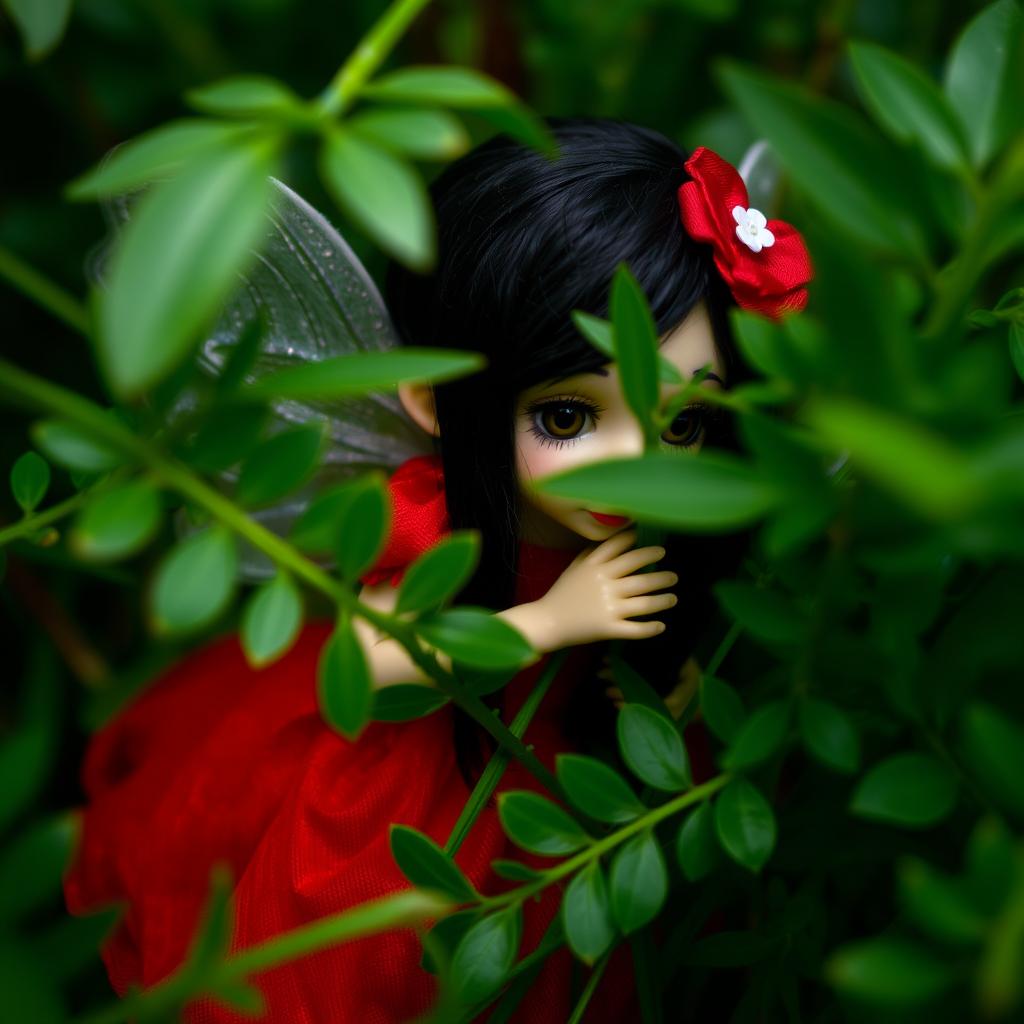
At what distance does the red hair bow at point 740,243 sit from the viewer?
55 cm

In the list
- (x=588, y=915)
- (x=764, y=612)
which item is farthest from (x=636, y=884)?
(x=764, y=612)

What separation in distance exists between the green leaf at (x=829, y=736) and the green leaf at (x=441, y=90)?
23 cm

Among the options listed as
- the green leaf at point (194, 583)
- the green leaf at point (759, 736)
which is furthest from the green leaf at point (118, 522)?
the green leaf at point (759, 736)

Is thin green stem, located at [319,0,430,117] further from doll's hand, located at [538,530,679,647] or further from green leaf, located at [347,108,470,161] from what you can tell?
doll's hand, located at [538,530,679,647]

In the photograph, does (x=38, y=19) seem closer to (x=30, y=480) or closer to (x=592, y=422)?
(x=30, y=480)

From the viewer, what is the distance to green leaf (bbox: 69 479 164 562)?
0.93ft

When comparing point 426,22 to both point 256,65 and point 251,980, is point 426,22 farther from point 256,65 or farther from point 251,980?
point 251,980

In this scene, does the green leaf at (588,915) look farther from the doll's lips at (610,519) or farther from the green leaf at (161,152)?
the green leaf at (161,152)

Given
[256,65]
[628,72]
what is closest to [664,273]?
[628,72]

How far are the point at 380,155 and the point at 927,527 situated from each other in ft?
0.59

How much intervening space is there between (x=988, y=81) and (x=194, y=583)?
0.98 feet

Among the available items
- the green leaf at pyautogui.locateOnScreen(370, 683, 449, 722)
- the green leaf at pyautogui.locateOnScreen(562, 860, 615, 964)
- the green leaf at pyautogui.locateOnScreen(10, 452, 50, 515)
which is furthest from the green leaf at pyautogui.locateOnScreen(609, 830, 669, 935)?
the green leaf at pyautogui.locateOnScreen(10, 452, 50, 515)

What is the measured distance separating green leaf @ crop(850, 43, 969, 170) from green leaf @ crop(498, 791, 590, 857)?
0.28 metres

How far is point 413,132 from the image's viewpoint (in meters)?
0.28
